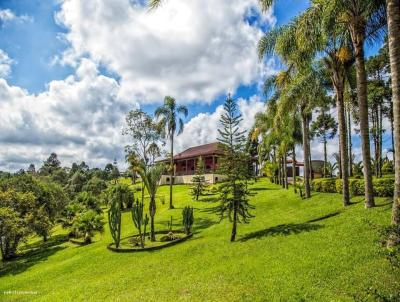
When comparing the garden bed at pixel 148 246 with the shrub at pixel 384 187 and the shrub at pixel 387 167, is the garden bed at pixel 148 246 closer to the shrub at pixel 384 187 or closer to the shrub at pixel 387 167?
the shrub at pixel 384 187

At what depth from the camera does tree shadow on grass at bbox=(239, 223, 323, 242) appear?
11594 millimetres

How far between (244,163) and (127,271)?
6936mm

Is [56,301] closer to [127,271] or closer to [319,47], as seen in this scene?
[127,271]

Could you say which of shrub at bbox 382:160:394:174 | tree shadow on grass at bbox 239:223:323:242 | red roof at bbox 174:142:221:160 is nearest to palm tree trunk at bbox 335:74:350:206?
tree shadow on grass at bbox 239:223:323:242

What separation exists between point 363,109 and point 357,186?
560 centimetres

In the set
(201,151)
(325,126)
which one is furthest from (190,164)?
(325,126)

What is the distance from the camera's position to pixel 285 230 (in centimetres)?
1226

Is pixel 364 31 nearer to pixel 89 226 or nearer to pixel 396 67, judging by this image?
pixel 396 67

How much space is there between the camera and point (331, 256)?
8.31 meters

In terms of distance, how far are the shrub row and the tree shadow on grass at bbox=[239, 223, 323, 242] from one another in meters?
4.62

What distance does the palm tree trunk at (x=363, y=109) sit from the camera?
39.2 feet

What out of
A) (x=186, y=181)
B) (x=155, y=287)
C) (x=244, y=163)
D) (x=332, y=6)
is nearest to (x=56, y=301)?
(x=155, y=287)

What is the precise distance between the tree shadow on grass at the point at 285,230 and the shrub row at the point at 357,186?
462 cm

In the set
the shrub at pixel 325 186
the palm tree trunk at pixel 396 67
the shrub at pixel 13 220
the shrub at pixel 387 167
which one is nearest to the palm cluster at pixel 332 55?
the shrub at pixel 325 186
